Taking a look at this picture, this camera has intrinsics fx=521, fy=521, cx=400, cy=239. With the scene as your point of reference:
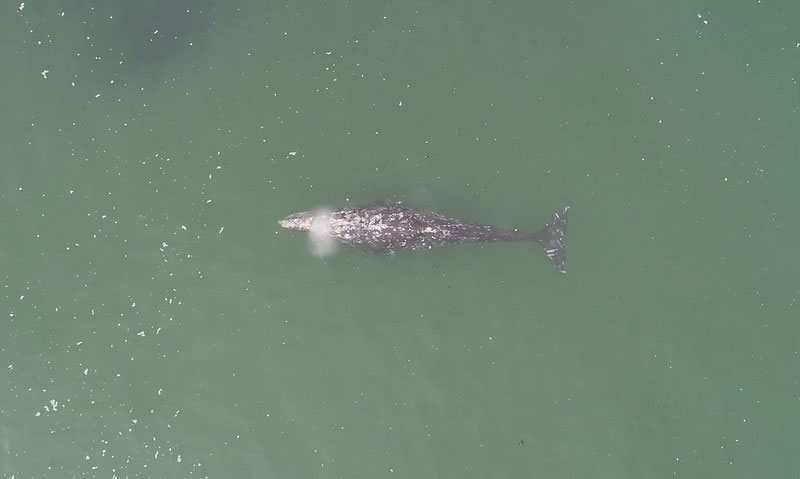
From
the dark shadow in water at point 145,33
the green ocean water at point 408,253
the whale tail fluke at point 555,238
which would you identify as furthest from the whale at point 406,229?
the dark shadow in water at point 145,33

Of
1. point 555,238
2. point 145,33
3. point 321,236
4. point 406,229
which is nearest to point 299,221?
point 321,236

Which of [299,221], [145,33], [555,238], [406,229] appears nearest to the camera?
[406,229]

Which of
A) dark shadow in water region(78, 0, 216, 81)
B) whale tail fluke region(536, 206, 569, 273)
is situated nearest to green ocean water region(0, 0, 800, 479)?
dark shadow in water region(78, 0, 216, 81)

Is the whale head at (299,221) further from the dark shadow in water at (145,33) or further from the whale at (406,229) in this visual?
the dark shadow in water at (145,33)

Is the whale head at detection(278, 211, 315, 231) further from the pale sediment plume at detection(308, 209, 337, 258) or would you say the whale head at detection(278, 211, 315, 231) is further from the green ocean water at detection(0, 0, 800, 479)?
the green ocean water at detection(0, 0, 800, 479)

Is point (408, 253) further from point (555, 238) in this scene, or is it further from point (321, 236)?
point (555, 238)
